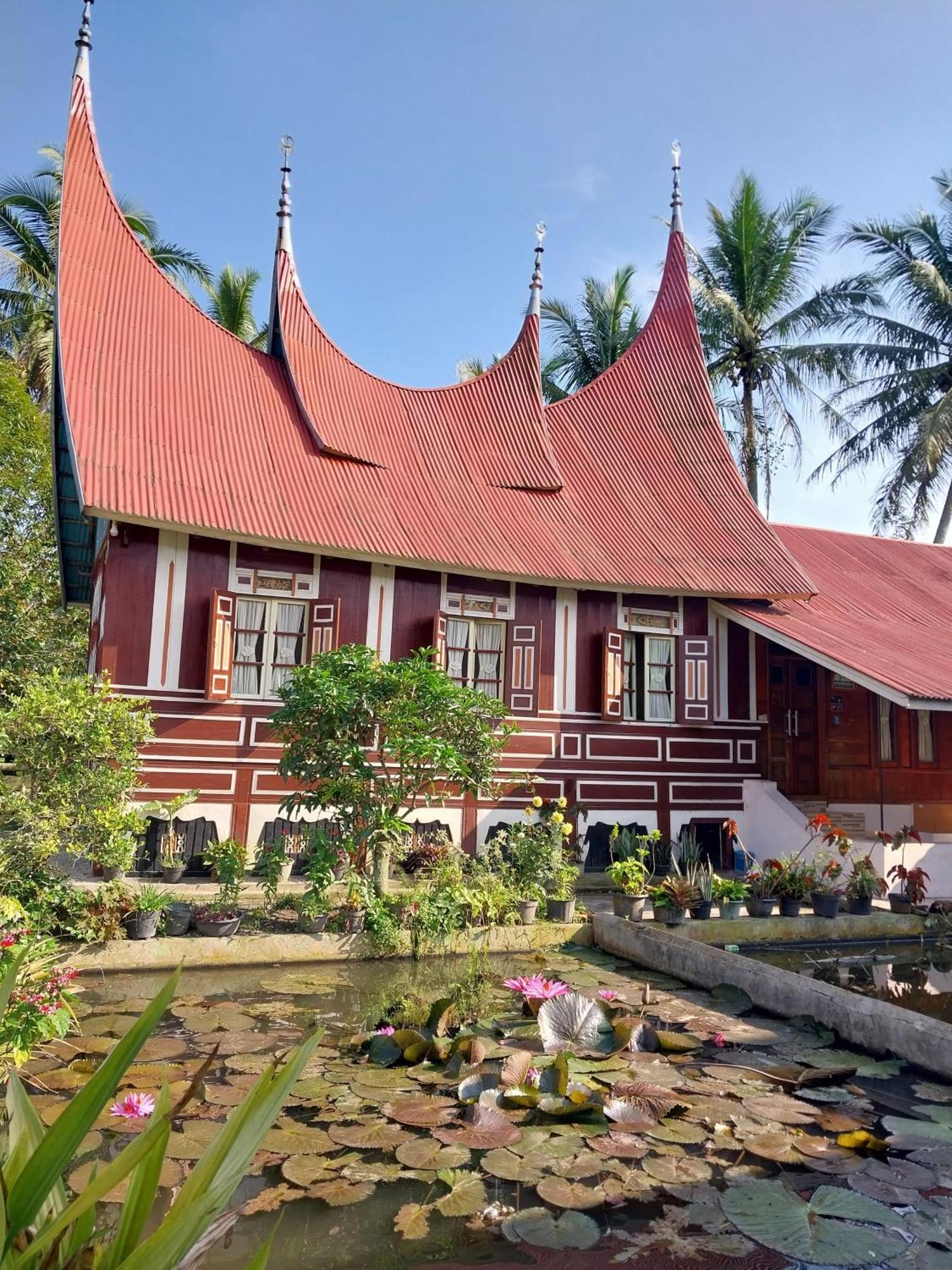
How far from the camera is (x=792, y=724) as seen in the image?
1314 cm

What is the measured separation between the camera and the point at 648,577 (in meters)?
11.7

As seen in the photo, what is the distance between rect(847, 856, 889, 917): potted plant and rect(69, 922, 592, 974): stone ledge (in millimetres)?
2788

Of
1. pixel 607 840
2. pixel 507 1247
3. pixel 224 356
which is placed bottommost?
pixel 507 1247

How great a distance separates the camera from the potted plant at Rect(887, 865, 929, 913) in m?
9.28

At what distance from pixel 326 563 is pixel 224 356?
3.58 metres

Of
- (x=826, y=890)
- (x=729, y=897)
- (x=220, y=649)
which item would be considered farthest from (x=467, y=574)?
(x=826, y=890)

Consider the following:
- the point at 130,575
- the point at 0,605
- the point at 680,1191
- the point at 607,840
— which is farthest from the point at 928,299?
the point at 680,1191

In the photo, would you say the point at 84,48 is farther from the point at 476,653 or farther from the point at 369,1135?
the point at 369,1135

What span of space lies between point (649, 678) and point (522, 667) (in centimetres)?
182

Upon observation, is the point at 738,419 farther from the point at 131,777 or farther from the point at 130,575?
the point at 131,777

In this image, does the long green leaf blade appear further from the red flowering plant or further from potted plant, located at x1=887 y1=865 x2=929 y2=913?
potted plant, located at x1=887 y1=865 x2=929 y2=913

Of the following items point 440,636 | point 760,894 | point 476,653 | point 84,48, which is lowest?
point 760,894

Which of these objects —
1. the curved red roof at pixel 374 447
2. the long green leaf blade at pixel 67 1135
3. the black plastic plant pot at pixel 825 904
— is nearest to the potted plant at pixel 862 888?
the black plastic plant pot at pixel 825 904

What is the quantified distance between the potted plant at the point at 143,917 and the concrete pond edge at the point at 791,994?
12.1ft
